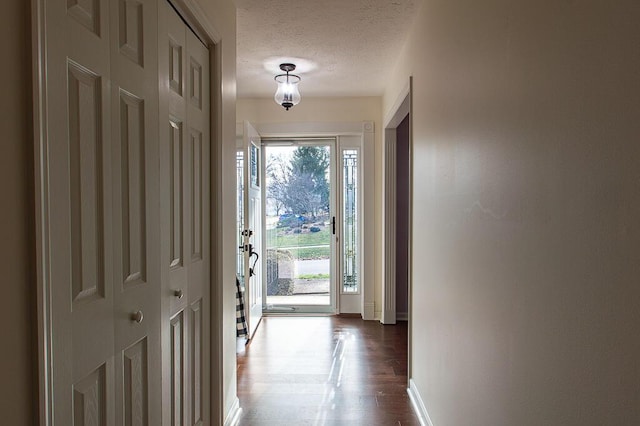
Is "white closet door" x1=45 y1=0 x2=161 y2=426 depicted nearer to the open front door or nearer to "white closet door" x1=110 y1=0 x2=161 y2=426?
"white closet door" x1=110 y1=0 x2=161 y2=426

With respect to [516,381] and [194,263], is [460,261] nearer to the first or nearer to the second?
[516,381]

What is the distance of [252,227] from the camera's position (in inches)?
166

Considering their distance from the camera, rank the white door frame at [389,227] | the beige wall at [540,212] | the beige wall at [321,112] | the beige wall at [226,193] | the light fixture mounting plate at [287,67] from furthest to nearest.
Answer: the beige wall at [321,112]
the white door frame at [389,227]
the light fixture mounting plate at [287,67]
the beige wall at [226,193]
the beige wall at [540,212]

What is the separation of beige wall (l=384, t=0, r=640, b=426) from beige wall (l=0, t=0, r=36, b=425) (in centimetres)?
111

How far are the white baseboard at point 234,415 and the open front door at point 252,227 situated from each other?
1300 mm

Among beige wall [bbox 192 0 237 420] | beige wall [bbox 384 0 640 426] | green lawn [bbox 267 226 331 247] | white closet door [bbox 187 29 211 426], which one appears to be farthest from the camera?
green lawn [bbox 267 226 331 247]

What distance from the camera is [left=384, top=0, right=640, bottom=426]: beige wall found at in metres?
0.76

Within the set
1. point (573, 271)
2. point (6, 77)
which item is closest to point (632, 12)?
point (573, 271)

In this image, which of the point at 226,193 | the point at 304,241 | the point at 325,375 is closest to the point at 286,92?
the point at 226,193

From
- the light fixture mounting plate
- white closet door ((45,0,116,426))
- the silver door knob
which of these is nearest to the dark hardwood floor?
the silver door knob

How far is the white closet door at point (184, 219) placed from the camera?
5.41 ft

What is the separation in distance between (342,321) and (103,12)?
396cm

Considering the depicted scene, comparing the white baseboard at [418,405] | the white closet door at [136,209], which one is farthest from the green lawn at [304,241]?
the white closet door at [136,209]

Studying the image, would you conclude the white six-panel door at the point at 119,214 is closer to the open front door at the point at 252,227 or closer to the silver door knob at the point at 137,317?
the silver door knob at the point at 137,317
